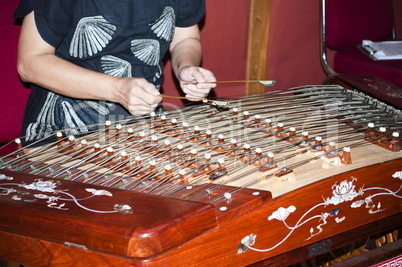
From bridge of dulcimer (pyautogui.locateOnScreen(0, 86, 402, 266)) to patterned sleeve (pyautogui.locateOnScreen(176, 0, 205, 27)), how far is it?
461 millimetres

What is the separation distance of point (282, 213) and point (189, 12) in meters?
1.07

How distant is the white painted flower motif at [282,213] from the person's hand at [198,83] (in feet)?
2.04

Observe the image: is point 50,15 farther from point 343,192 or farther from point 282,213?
point 343,192

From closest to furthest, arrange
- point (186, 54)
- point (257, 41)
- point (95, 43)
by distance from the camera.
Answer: point (95, 43) → point (186, 54) → point (257, 41)

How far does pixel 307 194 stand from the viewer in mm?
1251

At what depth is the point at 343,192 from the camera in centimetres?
133

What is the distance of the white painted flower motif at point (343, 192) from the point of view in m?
1.32

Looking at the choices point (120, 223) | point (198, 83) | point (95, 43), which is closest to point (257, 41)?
point (198, 83)

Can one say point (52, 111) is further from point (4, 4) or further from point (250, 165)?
point (250, 165)

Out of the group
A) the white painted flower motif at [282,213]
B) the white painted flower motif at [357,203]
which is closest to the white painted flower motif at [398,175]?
the white painted flower motif at [357,203]

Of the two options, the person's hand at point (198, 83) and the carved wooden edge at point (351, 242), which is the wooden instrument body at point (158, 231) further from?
the person's hand at point (198, 83)

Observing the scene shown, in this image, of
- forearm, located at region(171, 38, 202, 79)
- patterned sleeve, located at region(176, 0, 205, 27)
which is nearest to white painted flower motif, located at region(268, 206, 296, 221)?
forearm, located at region(171, 38, 202, 79)

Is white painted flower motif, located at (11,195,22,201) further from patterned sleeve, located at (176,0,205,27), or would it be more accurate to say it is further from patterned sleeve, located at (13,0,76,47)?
patterned sleeve, located at (176,0,205,27)

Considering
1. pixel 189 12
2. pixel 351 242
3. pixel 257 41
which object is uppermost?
pixel 189 12
